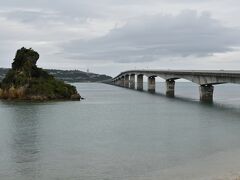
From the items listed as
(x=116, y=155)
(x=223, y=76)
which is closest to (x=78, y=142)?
(x=116, y=155)

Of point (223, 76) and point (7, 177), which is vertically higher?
point (223, 76)

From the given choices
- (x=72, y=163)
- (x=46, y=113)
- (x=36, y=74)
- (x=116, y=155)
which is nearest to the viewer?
(x=72, y=163)

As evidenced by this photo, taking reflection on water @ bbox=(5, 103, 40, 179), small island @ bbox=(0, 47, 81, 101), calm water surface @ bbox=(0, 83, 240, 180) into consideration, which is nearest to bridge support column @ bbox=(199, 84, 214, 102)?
small island @ bbox=(0, 47, 81, 101)

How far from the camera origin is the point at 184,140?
44.2 m

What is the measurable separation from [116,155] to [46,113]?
119ft

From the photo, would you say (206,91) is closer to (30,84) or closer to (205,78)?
(205,78)

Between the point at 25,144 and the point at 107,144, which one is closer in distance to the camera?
the point at 25,144

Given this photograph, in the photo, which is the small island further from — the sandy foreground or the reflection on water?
the sandy foreground

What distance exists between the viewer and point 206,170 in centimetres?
3089

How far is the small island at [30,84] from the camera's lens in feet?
328

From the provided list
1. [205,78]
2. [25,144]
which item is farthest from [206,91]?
[25,144]

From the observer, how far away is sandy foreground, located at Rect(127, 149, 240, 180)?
28891 millimetres

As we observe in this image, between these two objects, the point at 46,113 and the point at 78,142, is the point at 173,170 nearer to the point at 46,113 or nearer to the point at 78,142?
the point at 78,142

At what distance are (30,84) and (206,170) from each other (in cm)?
7530
